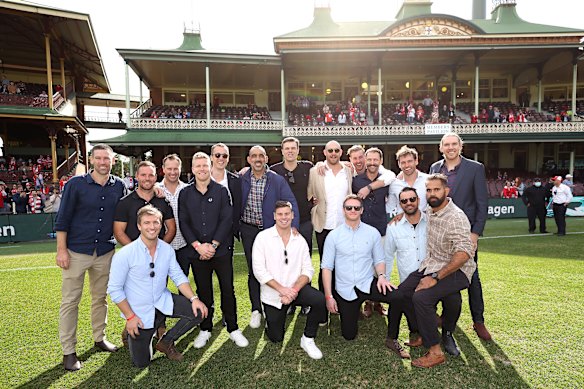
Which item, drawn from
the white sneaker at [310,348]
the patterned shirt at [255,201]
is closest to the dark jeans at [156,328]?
the white sneaker at [310,348]

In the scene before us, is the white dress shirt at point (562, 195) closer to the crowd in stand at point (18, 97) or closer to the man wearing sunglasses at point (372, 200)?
the man wearing sunglasses at point (372, 200)

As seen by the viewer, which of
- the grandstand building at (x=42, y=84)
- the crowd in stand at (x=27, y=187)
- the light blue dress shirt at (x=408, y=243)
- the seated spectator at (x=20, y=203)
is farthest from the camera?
the grandstand building at (x=42, y=84)

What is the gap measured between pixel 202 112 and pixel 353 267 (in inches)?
784

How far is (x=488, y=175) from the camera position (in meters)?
22.9

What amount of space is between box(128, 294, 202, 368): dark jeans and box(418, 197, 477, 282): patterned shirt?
2.49 meters

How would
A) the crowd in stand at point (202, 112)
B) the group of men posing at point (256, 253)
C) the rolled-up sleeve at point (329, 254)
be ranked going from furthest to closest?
the crowd in stand at point (202, 112) < the rolled-up sleeve at point (329, 254) < the group of men posing at point (256, 253)

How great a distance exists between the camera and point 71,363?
347cm

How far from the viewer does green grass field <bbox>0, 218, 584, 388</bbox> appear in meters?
3.19

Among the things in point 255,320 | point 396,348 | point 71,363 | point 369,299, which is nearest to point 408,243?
point 369,299

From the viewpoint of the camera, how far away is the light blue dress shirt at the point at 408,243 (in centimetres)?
383

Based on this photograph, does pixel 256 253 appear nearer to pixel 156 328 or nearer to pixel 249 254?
pixel 249 254

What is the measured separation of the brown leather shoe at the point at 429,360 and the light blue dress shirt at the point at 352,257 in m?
0.83

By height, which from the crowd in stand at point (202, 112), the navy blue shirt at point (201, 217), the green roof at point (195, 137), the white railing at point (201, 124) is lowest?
the navy blue shirt at point (201, 217)

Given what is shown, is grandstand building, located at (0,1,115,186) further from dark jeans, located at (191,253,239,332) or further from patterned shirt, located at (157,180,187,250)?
dark jeans, located at (191,253,239,332)
